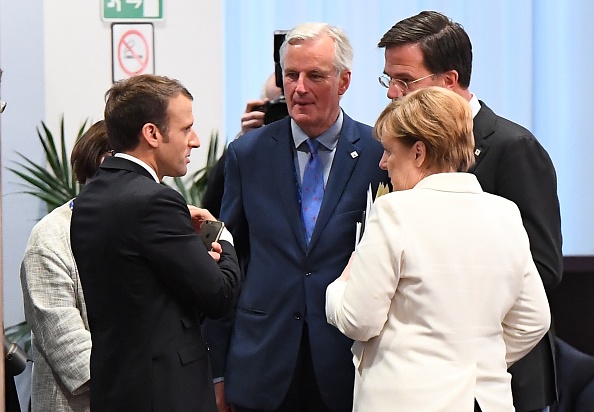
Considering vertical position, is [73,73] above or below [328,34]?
below

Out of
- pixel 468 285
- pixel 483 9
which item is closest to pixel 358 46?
pixel 483 9

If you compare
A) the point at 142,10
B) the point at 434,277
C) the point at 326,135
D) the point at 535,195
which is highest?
the point at 142,10

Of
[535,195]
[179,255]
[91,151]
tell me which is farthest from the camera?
[91,151]

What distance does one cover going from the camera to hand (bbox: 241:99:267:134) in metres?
2.82

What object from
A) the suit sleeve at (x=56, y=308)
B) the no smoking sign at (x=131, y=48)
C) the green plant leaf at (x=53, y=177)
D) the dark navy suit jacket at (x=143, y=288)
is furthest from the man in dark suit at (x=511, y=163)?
the no smoking sign at (x=131, y=48)

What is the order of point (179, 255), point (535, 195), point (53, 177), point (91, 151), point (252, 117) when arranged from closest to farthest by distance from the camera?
point (179, 255), point (535, 195), point (91, 151), point (252, 117), point (53, 177)

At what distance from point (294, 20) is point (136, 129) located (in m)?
2.60

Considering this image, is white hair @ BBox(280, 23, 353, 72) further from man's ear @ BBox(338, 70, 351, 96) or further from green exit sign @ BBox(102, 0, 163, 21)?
green exit sign @ BBox(102, 0, 163, 21)

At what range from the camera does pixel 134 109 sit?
2.14m

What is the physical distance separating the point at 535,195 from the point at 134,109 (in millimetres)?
906

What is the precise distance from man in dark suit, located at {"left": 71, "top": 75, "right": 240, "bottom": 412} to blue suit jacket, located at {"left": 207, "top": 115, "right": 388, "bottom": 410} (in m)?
0.24

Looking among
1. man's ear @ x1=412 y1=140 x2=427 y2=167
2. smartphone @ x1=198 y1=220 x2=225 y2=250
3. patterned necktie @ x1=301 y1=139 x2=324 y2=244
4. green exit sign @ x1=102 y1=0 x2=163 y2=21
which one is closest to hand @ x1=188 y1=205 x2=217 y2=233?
smartphone @ x1=198 y1=220 x2=225 y2=250

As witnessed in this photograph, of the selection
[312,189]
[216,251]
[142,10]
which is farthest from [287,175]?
[142,10]

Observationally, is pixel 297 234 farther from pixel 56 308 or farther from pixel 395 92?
pixel 56 308
